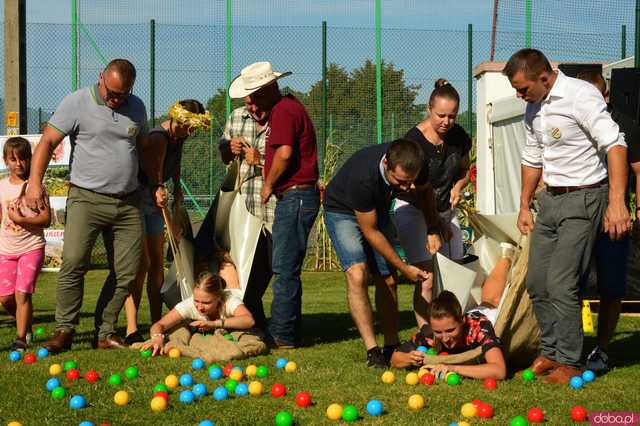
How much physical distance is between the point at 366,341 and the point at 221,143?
2260 mm

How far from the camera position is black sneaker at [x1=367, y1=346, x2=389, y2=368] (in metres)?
6.50

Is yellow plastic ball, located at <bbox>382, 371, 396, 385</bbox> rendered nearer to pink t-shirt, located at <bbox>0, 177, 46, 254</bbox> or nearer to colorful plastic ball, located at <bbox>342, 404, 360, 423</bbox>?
colorful plastic ball, located at <bbox>342, 404, 360, 423</bbox>

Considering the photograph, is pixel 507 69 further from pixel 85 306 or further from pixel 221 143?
pixel 85 306

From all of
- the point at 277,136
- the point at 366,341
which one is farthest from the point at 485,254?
the point at 277,136

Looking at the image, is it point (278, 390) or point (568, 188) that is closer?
point (278, 390)

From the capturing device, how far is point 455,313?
6062 mm

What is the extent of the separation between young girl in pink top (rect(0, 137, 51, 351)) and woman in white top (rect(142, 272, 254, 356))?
102 centimetres

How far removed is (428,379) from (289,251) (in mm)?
1848

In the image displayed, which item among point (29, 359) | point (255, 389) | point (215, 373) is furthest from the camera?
point (29, 359)

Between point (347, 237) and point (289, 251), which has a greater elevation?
point (347, 237)

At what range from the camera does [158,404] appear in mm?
5223

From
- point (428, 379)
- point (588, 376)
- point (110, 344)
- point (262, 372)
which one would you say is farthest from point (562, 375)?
point (110, 344)

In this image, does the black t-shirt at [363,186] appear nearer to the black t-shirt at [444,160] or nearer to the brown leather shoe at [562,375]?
the black t-shirt at [444,160]

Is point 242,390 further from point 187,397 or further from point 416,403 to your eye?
point 416,403
